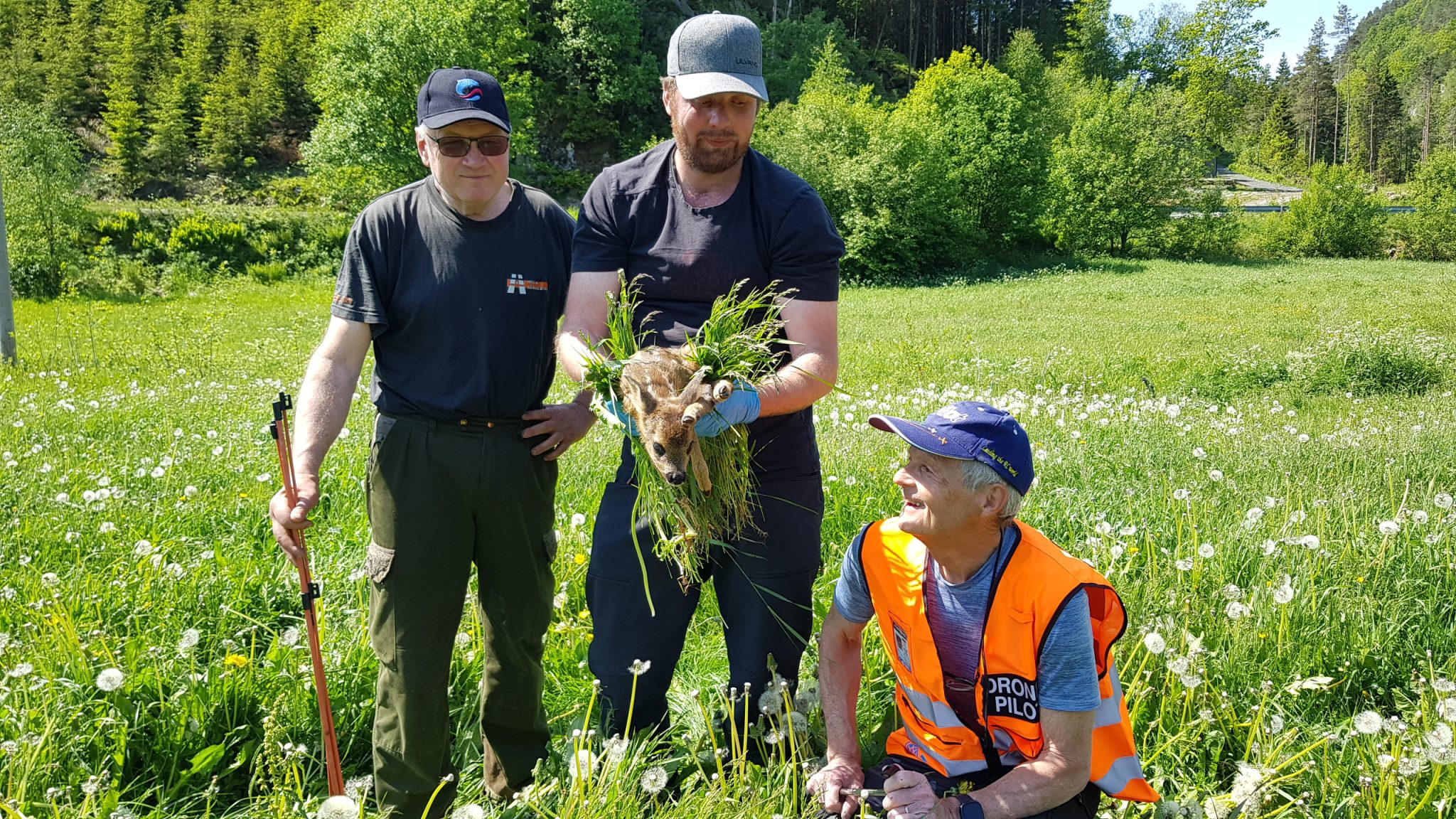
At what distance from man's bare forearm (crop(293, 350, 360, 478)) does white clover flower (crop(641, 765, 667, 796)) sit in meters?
1.61

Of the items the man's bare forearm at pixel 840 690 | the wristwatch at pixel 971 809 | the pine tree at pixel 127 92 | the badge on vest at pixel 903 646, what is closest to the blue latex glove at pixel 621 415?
the man's bare forearm at pixel 840 690

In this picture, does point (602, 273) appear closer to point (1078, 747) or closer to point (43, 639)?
point (1078, 747)

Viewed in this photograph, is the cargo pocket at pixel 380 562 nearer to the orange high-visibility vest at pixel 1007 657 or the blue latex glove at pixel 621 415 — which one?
the blue latex glove at pixel 621 415

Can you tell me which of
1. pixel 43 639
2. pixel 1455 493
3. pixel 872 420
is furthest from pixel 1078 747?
pixel 1455 493

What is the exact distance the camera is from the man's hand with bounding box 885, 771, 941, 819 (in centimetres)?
264

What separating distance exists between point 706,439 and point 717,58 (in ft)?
4.22

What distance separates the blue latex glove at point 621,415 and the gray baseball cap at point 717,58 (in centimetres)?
106

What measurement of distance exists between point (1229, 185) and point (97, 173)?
263 feet

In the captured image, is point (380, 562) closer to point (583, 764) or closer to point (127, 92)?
point (583, 764)

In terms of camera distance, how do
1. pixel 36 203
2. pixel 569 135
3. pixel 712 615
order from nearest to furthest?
pixel 712 615
pixel 36 203
pixel 569 135

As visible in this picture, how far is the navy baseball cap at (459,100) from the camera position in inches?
134

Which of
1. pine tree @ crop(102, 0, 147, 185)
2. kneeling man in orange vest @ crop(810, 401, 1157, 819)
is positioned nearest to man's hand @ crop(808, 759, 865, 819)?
kneeling man in orange vest @ crop(810, 401, 1157, 819)

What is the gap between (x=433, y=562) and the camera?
354 centimetres

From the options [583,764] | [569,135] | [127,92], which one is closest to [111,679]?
[583,764]
